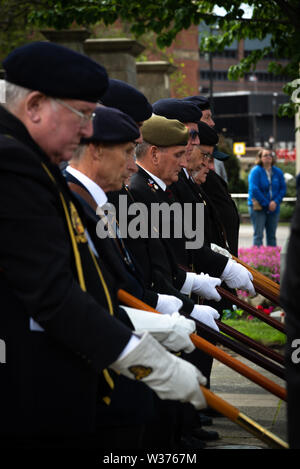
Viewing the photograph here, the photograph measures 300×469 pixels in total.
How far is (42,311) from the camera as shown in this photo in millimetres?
2477

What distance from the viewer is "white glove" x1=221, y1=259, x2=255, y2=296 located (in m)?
5.38

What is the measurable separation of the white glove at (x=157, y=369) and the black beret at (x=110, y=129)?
98 centimetres

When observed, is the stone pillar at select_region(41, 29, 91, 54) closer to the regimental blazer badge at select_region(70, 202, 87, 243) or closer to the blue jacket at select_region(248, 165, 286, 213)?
the blue jacket at select_region(248, 165, 286, 213)

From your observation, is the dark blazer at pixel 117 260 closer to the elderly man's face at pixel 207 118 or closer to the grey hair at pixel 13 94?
the grey hair at pixel 13 94

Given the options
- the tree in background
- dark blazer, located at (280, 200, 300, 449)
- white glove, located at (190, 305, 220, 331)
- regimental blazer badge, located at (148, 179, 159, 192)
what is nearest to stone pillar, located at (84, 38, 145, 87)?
the tree in background

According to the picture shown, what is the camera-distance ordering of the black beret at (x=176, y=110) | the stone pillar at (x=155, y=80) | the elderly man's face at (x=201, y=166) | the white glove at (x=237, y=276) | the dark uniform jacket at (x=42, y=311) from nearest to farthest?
the dark uniform jacket at (x=42, y=311), the white glove at (x=237, y=276), the black beret at (x=176, y=110), the elderly man's face at (x=201, y=166), the stone pillar at (x=155, y=80)

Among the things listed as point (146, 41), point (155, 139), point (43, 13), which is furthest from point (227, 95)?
point (155, 139)

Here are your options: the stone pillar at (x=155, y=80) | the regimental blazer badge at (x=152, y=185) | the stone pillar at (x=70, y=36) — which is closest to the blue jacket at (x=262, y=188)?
the stone pillar at (x=155, y=80)

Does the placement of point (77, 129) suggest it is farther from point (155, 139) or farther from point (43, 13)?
point (43, 13)

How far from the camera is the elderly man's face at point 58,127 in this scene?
2650 mm

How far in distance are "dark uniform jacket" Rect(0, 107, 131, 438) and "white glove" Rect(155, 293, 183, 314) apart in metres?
1.16

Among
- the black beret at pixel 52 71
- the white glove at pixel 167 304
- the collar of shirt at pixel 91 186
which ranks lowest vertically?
the white glove at pixel 167 304

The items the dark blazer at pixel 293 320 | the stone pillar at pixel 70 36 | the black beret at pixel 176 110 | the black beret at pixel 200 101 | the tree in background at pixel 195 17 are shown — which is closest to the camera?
the dark blazer at pixel 293 320

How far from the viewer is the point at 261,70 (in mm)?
116250
